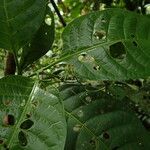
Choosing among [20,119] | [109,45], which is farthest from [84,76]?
[20,119]

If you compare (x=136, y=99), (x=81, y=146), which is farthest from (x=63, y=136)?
(x=136, y=99)

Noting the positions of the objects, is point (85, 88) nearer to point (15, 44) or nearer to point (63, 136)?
point (15, 44)

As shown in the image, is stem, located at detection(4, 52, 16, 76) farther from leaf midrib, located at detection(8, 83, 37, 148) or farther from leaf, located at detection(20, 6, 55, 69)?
leaf midrib, located at detection(8, 83, 37, 148)

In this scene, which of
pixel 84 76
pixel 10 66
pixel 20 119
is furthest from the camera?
pixel 10 66

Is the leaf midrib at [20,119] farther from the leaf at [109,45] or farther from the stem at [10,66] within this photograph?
the stem at [10,66]

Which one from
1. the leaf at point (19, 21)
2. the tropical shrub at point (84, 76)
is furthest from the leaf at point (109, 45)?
the leaf at point (19, 21)

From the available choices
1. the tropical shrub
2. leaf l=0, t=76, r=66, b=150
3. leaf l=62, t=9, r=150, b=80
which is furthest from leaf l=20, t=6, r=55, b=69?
leaf l=0, t=76, r=66, b=150

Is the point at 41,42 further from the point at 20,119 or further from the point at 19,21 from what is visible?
the point at 20,119
